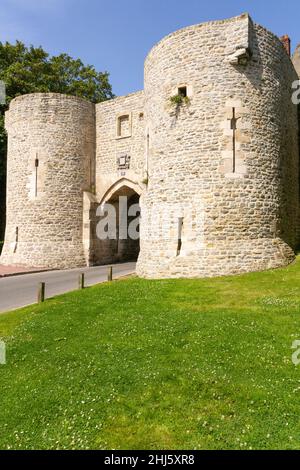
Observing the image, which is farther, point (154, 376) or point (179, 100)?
point (179, 100)

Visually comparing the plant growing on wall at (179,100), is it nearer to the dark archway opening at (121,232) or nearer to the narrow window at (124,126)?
the narrow window at (124,126)

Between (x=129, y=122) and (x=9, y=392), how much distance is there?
56.5 ft

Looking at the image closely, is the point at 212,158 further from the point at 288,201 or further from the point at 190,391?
the point at 190,391

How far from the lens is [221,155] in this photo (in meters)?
12.9

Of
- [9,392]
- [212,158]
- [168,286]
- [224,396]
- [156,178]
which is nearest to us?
[224,396]

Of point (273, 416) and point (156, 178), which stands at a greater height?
point (156, 178)

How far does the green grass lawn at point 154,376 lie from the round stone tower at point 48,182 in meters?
11.0

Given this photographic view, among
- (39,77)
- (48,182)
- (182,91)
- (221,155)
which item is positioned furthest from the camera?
(39,77)

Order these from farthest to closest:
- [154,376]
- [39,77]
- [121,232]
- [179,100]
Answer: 1. [39,77]
2. [121,232]
3. [179,100]
4. [154,376]

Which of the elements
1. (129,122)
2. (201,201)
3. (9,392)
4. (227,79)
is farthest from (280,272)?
(129,122)

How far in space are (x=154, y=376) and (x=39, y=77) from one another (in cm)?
2916

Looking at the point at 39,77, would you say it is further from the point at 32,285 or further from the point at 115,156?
the point at 32,285

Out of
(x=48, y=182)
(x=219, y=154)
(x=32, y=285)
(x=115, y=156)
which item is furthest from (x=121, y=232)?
(x=219, y=154)

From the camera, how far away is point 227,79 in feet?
42.5
